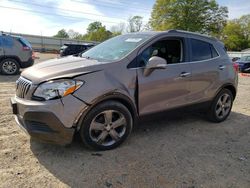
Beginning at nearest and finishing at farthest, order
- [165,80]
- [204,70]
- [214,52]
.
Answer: [165,80] < [204,70] < [214,52]

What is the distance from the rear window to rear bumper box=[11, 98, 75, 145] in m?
2.63

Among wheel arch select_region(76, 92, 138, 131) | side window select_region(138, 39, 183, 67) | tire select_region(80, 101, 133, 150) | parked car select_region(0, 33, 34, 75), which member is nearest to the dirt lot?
tire select_region(80, 101, 133, 150)

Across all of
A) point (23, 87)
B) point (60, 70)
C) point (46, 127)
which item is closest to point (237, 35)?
point (60, 70)

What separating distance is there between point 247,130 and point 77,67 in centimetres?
347

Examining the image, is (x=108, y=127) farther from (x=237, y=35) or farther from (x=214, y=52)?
(x=237, y=35)

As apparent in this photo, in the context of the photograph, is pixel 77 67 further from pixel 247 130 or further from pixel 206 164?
pixel 247 130

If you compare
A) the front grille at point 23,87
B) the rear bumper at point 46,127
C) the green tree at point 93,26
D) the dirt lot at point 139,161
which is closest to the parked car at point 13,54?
the dirt lot at point 139,161

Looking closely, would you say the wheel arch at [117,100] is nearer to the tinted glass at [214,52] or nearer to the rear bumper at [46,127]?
the rear bumper at [46,127]

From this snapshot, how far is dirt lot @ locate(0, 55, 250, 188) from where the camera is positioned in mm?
2922

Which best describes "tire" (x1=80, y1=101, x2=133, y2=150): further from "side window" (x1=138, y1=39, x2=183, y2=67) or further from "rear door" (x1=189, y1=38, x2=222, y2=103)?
"rear door" (x1=189, y1=38, x2=222, y2=103)

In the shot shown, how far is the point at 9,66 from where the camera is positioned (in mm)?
10500

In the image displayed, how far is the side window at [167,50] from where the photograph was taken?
405cm

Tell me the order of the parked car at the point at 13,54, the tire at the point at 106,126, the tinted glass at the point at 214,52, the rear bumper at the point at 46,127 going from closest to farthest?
the rear bumper at the point at 46,127, the tire at the point at 106,126, the tinted glass at the point at 214,52, the parked car at the point at 13,54

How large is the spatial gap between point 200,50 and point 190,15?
4768 centimetres
